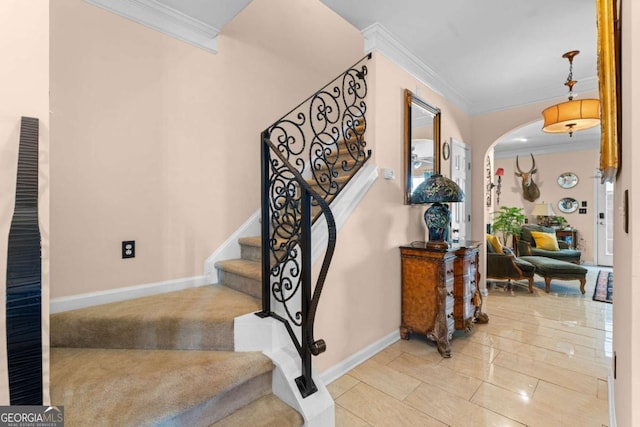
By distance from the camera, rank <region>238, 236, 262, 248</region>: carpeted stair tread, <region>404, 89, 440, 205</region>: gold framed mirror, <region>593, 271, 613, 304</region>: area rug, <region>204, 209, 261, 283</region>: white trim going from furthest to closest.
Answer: <region>593, 271, 613, 304</region>: area rug → <region>404, 89, 440, 205</region>: gold framed mirror → <region>204, 209, 261, 283</region>: white trim → <region>238, 236, 262, 248</region>: carpeted stair tread

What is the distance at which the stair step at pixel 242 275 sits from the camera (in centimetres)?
208

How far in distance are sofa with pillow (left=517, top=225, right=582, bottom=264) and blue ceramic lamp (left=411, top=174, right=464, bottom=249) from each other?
13.5 feet

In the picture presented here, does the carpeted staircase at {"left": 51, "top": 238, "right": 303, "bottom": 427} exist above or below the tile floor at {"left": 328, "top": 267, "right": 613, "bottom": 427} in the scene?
above

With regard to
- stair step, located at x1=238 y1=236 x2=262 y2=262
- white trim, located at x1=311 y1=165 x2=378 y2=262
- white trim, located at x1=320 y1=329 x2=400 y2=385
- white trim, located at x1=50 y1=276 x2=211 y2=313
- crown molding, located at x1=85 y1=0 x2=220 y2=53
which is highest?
crown molding, located at x1=85 y1=0 x2=220 y2=53

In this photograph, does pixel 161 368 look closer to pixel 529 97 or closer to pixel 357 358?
pixel 357 358

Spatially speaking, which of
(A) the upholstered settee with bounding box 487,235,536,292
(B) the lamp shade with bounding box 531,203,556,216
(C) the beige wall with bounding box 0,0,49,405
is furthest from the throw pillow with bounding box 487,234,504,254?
(C) the beige wall with bounding box 0,0,49,405

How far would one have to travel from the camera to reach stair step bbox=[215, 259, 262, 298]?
6.81 ft

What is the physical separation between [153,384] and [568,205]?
29.5 ft

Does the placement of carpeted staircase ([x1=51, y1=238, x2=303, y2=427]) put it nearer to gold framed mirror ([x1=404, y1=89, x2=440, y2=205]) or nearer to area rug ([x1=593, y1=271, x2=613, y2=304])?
gold framed mirror ([x1=404, y1=89, x2=440, y2=205])

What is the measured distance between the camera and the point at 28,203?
0.88 metres

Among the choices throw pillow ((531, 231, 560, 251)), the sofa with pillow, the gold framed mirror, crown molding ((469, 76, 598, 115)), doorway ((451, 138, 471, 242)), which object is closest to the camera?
the gold framed mirror

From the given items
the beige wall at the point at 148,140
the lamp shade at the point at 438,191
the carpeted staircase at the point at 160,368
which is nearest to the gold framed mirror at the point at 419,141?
the lamp shade at the point at 438,191

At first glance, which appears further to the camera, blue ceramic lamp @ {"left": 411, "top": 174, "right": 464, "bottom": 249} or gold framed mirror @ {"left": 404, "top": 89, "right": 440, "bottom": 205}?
gold framed mirror @ {"left": 404, "top": 89, "right": 440, "bottom": 205}

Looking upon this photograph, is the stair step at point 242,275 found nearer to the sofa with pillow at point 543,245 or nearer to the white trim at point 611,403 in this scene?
the white trim at point 611,403
